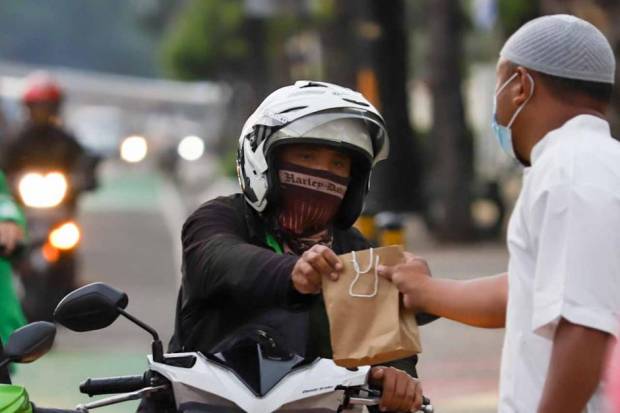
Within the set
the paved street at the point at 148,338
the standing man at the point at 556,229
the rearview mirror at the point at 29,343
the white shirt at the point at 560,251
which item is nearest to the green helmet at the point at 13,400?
the rearview mirror at the point at 29,343

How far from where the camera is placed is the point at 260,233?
4.86 meters

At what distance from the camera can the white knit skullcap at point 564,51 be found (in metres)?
3.90

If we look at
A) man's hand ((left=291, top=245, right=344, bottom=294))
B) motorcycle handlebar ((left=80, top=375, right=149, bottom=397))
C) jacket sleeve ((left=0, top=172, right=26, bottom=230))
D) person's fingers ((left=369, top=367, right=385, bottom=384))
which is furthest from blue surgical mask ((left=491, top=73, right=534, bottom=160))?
jacket sleeve ((left=0, top=172, right=26, bottom=230))

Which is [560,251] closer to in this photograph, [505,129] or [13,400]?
[505,129]

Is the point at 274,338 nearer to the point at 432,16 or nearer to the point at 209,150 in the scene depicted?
the point at 432,16

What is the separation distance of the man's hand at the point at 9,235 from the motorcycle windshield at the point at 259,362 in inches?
96.3

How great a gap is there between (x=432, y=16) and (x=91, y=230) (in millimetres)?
6718

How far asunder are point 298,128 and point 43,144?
9.83m

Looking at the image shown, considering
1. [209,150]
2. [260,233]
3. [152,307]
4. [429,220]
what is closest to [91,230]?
[429,220]

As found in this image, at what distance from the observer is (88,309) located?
440 centimetres

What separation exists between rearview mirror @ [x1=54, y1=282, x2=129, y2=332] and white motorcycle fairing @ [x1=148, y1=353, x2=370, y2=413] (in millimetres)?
194

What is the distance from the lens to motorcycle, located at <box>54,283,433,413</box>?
434 centimetres

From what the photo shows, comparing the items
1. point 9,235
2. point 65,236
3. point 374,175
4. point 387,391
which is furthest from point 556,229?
point 374,175

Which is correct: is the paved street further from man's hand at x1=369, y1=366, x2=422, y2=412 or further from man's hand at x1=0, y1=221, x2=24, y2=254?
man's hand at x1=369, y1=366, x2=422, y2=412
